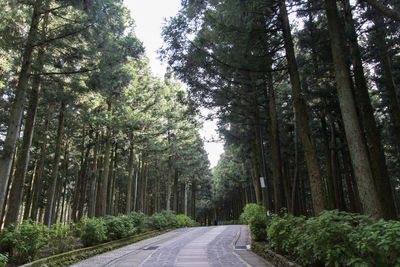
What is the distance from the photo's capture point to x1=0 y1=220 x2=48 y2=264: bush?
289 inches

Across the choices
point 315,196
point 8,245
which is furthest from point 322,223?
point 8,245

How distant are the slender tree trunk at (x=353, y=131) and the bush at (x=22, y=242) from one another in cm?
902

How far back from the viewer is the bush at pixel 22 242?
24.1 ft

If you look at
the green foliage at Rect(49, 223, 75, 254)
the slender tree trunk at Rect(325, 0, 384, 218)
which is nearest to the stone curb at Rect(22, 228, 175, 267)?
the green foliage at Rect(49, 223, 75, 254)

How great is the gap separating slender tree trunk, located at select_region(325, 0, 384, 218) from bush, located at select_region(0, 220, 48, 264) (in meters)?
9.02

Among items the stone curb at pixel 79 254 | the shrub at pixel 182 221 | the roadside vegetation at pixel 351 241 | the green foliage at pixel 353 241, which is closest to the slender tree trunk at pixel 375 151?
the roadside vegetation at pixel 351 241

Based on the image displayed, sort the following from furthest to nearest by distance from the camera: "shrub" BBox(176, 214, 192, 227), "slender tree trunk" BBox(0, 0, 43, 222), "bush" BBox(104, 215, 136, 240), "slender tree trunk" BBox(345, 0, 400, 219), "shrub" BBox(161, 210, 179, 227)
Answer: "shrub" BBox(176, 214, 192, 227) → "shrub" BBox(161, 210, 179, 227) → "bush" BBox(104, 215, 136, 240) → "slender tree trunk" BBox(345, 0, 400, 219) → "slender tree trunk" BBox(0, 0, 43, 222)

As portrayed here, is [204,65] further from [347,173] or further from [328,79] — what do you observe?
[347,173]

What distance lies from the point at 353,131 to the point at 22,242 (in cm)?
961

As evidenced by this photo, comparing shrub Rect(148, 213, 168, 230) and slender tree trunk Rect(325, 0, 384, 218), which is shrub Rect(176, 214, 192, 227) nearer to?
shrub Rect(148, 213, 168, 230)

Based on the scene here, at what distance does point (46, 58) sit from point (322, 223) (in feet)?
40.0

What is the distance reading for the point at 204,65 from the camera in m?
12.5

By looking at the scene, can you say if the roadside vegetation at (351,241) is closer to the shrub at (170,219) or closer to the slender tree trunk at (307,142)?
the slender tree trunk at (307,142)

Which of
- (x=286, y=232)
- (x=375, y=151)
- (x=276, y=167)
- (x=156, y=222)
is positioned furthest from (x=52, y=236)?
(x=156, y=222)
